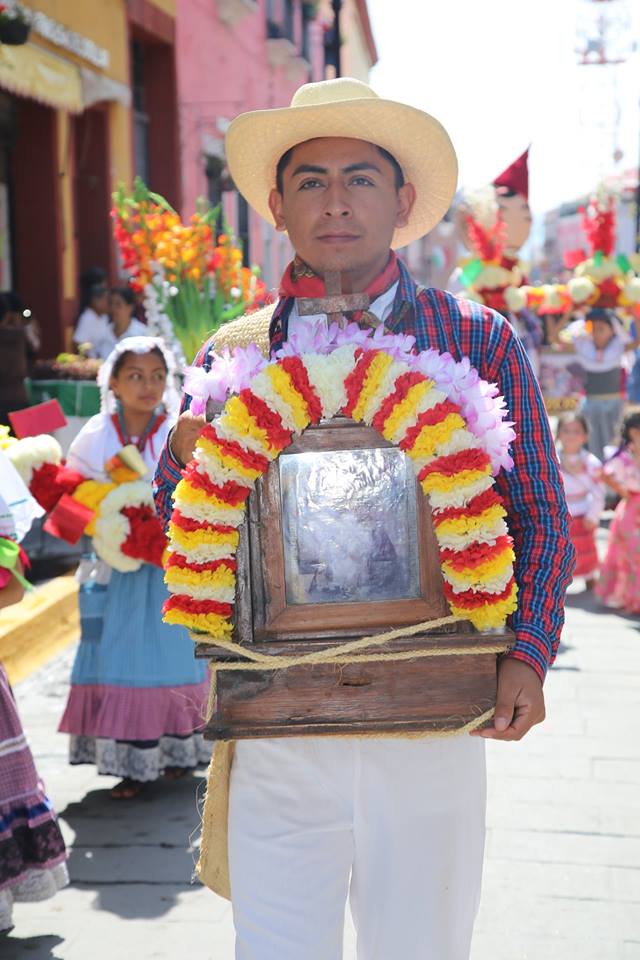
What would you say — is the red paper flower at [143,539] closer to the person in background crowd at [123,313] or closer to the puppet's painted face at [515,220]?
the puppet's painted face at [515,220]

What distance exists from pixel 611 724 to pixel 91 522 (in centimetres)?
247

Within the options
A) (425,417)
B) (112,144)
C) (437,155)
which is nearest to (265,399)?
(425,417)

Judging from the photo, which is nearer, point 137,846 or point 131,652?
point 137,846

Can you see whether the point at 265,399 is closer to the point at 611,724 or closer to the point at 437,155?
the point at 437,155

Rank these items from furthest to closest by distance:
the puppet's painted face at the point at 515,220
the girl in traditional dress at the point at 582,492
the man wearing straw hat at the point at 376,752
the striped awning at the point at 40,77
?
the puppet's painted face at the point at 515,220 → the striped awning at the point at 40,77 → the girl in traditional dress at the point at 582,492 → the man wearing straw hat at the point at 376,752

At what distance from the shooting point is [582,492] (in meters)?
8.76

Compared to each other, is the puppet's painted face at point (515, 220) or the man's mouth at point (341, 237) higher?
the puppet's painted face at point (515, 220)

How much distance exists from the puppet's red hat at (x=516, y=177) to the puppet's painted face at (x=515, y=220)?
0.61 feet

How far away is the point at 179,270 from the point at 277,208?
4.90m

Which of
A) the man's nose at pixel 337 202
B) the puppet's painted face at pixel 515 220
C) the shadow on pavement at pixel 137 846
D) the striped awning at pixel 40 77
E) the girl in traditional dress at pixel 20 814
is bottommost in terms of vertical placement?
the shadow on pavement at pixel 137 846

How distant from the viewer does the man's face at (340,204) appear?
2.53 metres

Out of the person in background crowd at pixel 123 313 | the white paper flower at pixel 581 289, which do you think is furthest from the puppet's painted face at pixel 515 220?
the person in background crowd at pixel 123 313

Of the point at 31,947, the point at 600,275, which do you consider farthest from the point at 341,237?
the point at 600,275

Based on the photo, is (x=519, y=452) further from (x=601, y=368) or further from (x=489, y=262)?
(x=601, y=368)
